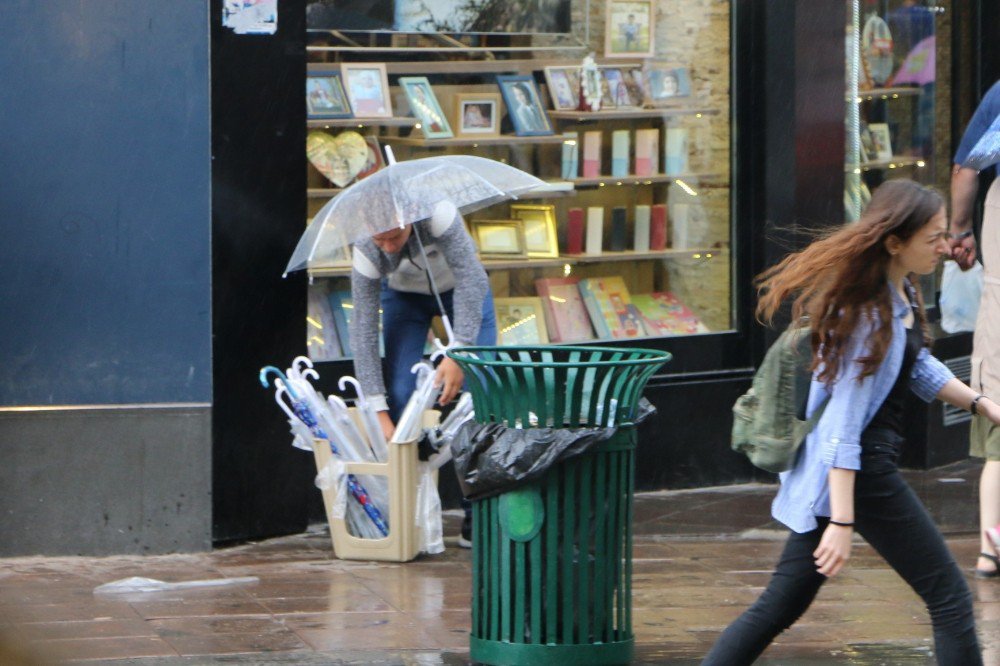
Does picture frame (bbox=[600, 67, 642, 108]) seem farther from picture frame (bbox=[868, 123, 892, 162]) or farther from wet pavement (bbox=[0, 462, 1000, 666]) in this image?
wet pavement (bbox=[0, 462, 1000, 666])

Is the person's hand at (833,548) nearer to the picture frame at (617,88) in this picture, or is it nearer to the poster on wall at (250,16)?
the poster on wall at (250,16)

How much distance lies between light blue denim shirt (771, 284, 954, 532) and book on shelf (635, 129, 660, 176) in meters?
4.33

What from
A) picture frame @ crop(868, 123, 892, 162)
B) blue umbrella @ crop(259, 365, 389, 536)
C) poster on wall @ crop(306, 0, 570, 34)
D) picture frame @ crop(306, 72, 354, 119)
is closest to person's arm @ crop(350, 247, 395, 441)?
blue umbrella @ crop(259, 365, 389, 536)

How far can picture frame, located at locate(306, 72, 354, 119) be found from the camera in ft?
24.2

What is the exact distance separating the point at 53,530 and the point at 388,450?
1.43m

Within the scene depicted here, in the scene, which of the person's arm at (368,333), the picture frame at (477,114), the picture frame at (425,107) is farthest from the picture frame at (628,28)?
the person's arm at (368,333)

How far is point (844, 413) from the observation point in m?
4.09

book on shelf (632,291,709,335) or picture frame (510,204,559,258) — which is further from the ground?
picture frame (510,204,559,258)

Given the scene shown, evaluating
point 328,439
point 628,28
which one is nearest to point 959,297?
point 628,28

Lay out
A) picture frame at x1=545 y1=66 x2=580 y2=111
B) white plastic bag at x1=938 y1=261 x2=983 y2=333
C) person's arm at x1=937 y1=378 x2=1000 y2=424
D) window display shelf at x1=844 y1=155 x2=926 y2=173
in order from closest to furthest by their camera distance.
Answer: person's arm at x1=937 y1=378 x2=1000 y2=424
white plastic bag at x1=938 y1=261 x2=983 y2=333
picture frame at x1=545 y1=66 x2=580 y2=111
window display shelf at x1=844 y1=155 x2=926 y2=173

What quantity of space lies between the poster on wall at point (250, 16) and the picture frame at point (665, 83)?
2482 millimetres

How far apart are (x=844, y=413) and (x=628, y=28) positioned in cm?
466

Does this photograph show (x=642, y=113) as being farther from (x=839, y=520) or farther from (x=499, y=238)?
(x=839, y=520)

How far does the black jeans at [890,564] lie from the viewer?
4.19 meters
